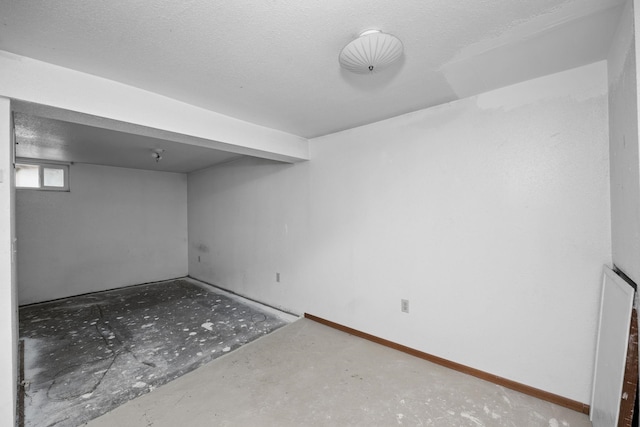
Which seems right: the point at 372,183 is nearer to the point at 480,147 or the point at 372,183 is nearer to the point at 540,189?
the point at 480,147

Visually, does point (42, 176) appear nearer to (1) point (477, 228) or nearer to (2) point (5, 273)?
(2) point (5, 273)

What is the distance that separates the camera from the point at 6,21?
122 centimetres

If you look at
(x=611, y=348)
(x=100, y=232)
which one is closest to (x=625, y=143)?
(x=611, y=348)

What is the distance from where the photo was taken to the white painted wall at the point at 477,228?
5.75 feet

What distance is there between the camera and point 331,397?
1.93 metres

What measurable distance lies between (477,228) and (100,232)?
5831mm

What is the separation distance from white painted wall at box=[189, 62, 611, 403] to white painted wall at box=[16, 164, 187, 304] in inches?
139

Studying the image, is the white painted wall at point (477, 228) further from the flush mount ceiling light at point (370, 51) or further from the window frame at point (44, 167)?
the window frame at point (44, 167)

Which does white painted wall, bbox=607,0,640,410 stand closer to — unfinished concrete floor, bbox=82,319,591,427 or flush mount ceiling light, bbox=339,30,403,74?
flush mount ceiling light, bbox=339,30,403,74

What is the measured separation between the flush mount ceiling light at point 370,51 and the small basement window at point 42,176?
5.23 m

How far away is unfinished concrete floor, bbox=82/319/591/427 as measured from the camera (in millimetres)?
1716

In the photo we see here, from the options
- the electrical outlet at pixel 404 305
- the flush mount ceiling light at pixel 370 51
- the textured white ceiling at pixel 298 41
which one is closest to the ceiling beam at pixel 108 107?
the textured white ceiling at pixel 298 41

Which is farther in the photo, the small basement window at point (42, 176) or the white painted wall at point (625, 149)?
the small basement window at point (42, 176)

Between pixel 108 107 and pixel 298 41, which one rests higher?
pixel 298 41
